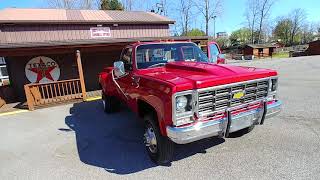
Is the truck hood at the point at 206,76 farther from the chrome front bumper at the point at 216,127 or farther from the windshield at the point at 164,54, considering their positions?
the windshield at the point at 164,54

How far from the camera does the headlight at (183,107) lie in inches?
136

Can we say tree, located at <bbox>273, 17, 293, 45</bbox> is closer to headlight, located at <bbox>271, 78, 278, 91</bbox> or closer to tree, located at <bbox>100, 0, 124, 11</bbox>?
tree, located at <bbox>100, 0, 124, 11</bbox>

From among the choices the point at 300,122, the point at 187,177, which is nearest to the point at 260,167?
the point at 187,177

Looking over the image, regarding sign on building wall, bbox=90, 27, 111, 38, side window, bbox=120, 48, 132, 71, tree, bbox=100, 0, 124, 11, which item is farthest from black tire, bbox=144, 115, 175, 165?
tree, bbox=100, 0, 124, 11

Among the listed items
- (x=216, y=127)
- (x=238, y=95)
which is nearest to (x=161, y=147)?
(x=216, y=127)

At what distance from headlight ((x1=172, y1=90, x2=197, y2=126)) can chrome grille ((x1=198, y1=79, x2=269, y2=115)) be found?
0.13m

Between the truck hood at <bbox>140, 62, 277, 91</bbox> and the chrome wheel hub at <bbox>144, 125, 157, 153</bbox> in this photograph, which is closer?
the truck hood at <bbox>140, 62, 277, 91</bbox>

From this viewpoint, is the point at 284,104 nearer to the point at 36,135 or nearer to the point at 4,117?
the point at 36,135

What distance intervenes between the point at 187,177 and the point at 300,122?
3.50 metres

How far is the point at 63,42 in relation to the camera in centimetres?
1017

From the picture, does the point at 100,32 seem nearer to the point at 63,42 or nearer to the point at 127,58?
the point at 63,42

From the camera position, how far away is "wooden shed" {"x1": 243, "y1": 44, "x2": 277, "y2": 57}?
56.7m

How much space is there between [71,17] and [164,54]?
37.2 feet

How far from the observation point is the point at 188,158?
4.42 m
